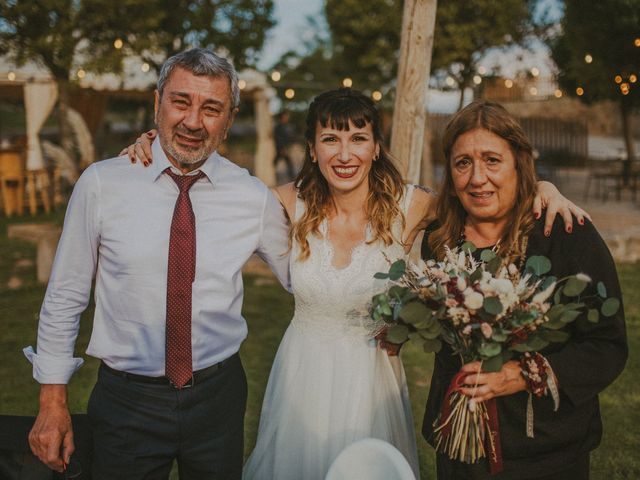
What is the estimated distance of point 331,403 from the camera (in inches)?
133

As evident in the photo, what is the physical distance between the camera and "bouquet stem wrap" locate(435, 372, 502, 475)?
2.37 metres

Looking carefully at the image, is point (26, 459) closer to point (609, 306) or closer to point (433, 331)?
point (433, 331)

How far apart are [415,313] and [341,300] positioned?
3.97 ft

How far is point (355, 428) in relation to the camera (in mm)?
3336

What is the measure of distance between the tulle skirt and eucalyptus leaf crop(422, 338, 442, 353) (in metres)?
1.14

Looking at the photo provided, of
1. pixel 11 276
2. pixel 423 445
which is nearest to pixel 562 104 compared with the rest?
pixel 11 276

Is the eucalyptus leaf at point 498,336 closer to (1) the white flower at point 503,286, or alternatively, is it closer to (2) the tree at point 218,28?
(1) the white flower at point 503,286

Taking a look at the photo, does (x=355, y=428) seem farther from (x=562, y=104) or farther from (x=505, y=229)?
(x=562, y=104)

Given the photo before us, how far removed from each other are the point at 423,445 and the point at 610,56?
9650mm

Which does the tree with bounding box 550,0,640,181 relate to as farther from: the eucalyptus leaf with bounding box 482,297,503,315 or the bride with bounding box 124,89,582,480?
the eucalyptus leaf with bounding box 482,297,503,315

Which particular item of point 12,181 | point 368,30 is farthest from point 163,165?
point 368,30

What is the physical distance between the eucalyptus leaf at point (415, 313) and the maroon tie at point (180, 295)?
2.69 feet

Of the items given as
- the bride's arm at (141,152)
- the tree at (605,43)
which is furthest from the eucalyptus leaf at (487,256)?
the tree at (605,43)

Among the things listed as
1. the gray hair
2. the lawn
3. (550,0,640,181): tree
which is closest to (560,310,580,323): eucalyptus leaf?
the gray hair
